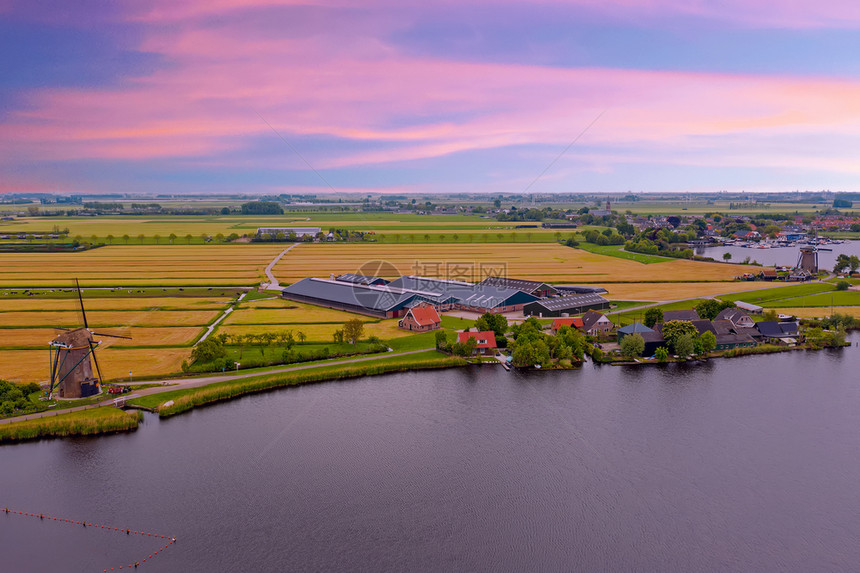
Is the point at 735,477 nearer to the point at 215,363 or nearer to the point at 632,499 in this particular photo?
the point at 632,499

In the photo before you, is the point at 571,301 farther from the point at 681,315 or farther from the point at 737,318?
the point at 737,318

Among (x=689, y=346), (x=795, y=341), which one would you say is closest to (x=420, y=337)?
(x=689, y=346)

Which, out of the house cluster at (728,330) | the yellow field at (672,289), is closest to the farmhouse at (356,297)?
the house cluster at (728,330)

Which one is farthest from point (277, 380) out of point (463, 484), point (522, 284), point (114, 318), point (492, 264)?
point (492, 264)

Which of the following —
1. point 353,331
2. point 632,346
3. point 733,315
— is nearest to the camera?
point 632,346

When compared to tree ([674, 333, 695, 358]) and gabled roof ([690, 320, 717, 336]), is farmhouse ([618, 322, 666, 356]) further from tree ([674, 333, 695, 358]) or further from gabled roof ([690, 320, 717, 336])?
gabled roof ([690, 320, 717, 336])

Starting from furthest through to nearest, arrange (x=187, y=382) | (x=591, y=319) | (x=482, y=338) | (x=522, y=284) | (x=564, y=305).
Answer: (x=522, y=284) < (x=564, y=305) < (x=591, y=319) < (x=482, y=338) < (x=187, y=382)

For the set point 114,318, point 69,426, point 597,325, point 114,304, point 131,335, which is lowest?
point 69,426
